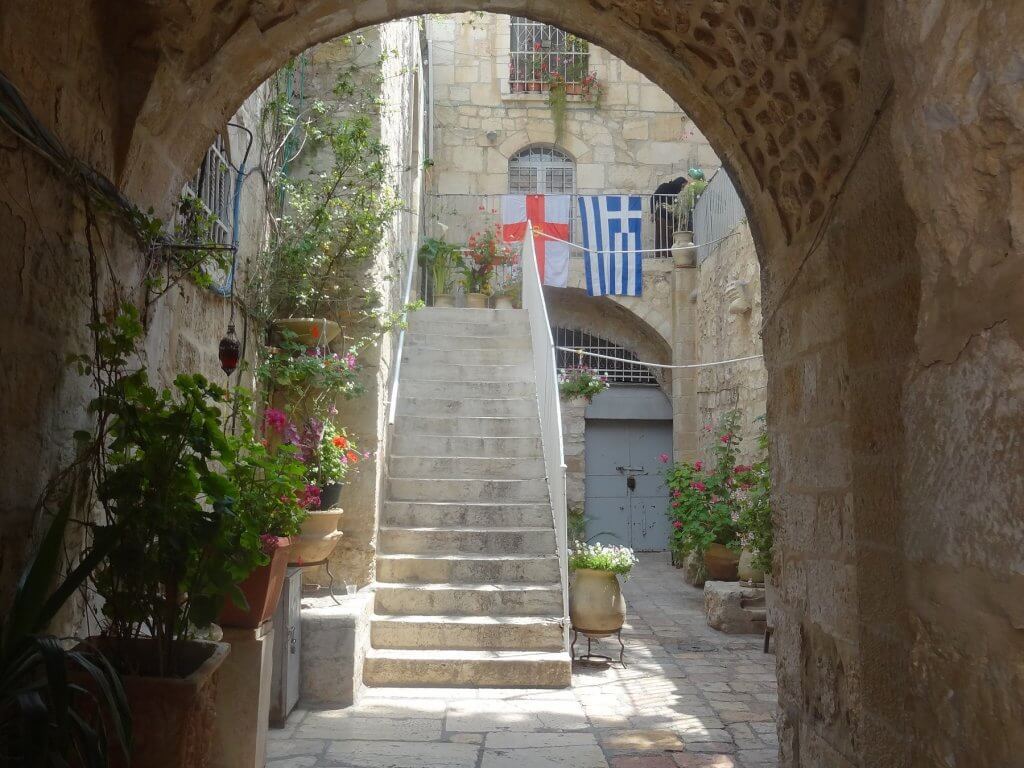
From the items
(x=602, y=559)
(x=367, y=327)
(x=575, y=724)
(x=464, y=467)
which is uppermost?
(x=367, y=327)

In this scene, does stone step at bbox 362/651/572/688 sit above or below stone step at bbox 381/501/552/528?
below

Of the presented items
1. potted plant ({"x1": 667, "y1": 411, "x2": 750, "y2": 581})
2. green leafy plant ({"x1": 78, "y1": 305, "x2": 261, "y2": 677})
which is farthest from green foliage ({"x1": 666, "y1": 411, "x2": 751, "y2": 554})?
green leafy plant ({"x1": 78, "y1": 305, "x2": 261, "y2": 677})

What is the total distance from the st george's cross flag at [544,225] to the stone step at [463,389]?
13.7 ft

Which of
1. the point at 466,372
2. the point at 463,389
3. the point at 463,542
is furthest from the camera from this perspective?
the point at 466,372

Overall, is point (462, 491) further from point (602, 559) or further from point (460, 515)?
point (602, 559)

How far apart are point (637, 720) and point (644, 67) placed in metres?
3.00

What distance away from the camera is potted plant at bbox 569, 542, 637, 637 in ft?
17.4

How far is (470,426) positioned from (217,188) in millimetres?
3216

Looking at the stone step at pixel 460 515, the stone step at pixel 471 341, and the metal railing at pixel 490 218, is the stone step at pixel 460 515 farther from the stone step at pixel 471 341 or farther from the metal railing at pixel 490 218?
the metal railing at pixel 490 218

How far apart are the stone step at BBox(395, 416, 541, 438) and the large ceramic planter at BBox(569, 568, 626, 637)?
1.58m

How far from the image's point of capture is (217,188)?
3973mm

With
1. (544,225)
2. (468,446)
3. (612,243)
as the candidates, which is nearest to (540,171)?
(544,225)

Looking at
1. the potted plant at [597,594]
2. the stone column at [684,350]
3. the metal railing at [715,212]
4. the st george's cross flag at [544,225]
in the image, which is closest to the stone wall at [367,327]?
the potted plant at [597,594]

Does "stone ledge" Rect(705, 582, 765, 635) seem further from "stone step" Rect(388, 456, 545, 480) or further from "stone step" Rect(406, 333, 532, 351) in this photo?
"stone step" Rect(406, 333, 532, 351)
